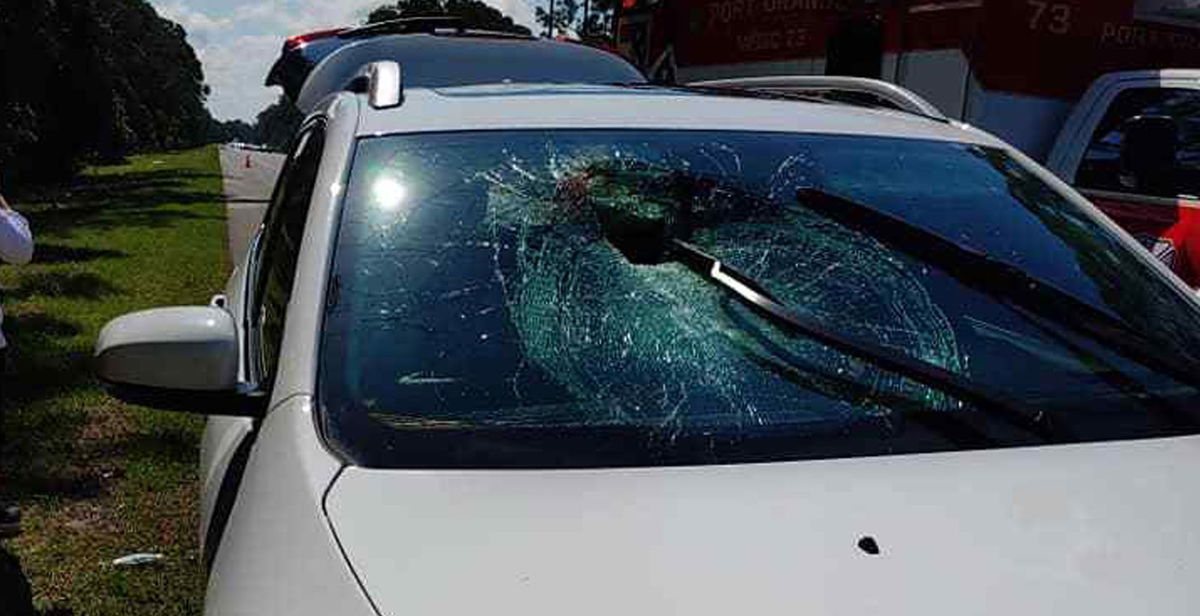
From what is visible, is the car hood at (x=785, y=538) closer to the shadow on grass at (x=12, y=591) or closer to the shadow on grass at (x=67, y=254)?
the shadow on grass at (x=12, y=591)

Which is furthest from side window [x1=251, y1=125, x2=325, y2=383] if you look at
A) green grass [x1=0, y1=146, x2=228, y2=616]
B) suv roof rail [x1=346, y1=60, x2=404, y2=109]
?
green grass [x1=0, y1=146, x2=228, y2=616]

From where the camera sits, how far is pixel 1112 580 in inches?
Answer: 55.2

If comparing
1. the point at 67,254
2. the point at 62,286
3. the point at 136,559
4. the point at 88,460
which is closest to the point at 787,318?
the point at 136,559

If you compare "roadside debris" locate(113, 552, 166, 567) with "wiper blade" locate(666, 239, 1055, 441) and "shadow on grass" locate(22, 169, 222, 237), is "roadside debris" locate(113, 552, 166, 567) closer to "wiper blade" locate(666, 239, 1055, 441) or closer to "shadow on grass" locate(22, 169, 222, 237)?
"wiper blade" locate(666, 239, 1055, 441)

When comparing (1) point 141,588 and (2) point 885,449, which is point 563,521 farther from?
(1) point 141,588

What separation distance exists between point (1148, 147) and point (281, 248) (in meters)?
4.48

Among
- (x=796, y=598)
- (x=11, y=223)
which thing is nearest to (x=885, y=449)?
(x=796, y=598)

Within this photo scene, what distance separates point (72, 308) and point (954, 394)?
8.38m

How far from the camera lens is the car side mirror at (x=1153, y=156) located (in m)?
5.34

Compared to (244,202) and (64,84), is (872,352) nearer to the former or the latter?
(244,202)

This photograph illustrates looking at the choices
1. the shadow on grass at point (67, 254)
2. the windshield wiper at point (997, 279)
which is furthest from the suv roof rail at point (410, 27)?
the shadow on grass at point (67, 254)

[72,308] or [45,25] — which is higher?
[45,25]

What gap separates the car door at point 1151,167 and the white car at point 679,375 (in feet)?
9.04

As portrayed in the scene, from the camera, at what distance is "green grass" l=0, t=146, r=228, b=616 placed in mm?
3832
